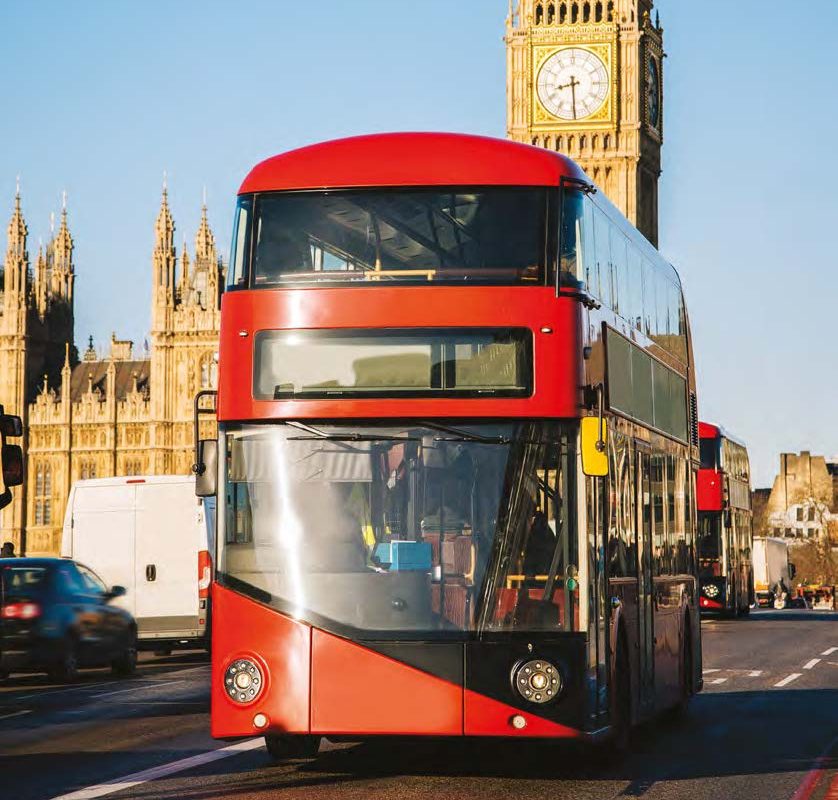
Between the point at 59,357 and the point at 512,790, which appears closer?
the point at 512,790

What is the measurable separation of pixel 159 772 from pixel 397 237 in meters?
3.47

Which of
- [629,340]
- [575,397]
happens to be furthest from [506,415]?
[629,340]

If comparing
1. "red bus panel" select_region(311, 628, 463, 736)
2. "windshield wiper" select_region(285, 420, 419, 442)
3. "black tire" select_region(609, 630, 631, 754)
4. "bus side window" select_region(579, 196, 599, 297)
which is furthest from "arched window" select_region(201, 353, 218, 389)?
"red bus panel" select_region(311, 628, 463, 736)

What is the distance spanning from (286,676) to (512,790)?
1374 mm

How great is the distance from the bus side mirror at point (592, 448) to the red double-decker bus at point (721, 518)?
26.0m

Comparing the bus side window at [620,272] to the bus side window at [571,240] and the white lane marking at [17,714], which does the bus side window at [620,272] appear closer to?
the bus side window at [571,240]

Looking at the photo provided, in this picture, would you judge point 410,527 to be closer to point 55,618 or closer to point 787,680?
point 787,680

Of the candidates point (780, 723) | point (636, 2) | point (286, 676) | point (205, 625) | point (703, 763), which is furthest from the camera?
point (636, 2)

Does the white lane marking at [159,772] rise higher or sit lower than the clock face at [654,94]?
lower

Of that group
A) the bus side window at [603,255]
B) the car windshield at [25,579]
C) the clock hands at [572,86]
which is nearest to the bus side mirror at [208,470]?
the bus side window at [603,255]

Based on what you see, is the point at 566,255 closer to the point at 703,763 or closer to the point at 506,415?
the point at 506,415

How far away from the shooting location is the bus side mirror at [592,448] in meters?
10.6

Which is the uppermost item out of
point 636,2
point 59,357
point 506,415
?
point 636,2

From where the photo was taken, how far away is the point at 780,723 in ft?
50.6
